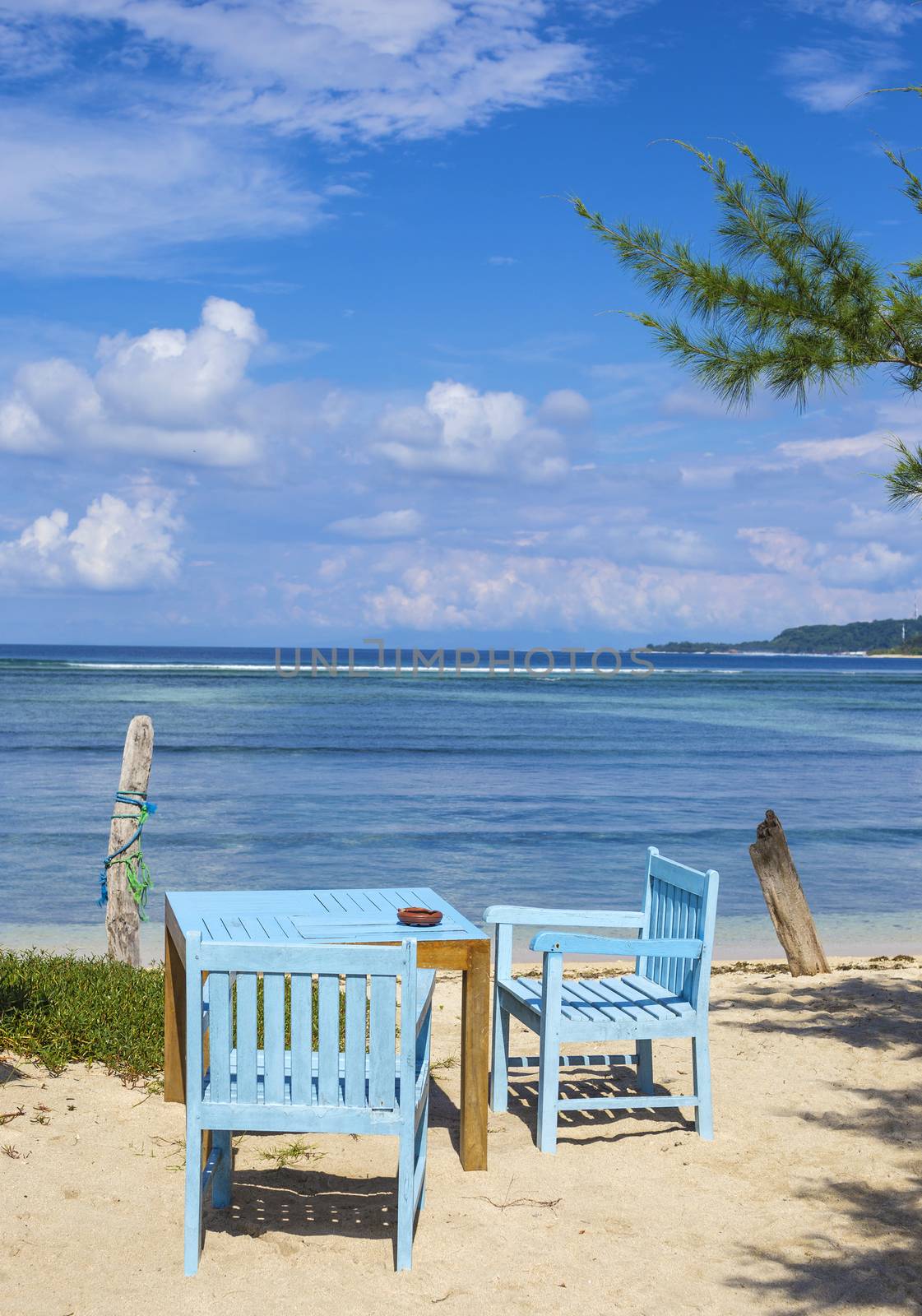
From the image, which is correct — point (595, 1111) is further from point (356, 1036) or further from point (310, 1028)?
point (310, 1028)

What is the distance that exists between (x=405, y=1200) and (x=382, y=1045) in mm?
524

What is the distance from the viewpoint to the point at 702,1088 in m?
4.87

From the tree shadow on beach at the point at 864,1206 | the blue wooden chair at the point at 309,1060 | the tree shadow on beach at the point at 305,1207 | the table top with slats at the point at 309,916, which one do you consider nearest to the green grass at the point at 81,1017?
the table top with slats at the point at 309,916

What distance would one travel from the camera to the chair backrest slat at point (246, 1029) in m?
3.54

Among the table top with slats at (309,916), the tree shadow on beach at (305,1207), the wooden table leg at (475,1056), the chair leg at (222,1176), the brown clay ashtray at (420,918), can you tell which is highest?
the brown clay ashtray at (420,918)

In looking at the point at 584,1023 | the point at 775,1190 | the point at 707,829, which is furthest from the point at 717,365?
the point at 707,829

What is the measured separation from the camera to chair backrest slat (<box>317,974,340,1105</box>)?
358cm

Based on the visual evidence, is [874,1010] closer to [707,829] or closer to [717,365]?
[717,365]

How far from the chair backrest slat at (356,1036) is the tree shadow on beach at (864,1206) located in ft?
4.39

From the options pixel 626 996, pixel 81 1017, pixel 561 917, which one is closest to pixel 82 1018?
pixel 81 1017

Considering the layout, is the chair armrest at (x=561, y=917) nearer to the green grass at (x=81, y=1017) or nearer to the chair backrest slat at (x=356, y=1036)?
the chair backrest slat at (x=356, y=1036)

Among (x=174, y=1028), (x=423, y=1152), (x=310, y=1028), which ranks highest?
(x=310, y=1028)

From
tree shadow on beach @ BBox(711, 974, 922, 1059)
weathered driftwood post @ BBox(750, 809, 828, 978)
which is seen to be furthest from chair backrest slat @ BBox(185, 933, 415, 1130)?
weathered driftwood post @ BBox(750, 809, 828, 978)

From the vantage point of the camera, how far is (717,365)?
5707 millimetres
